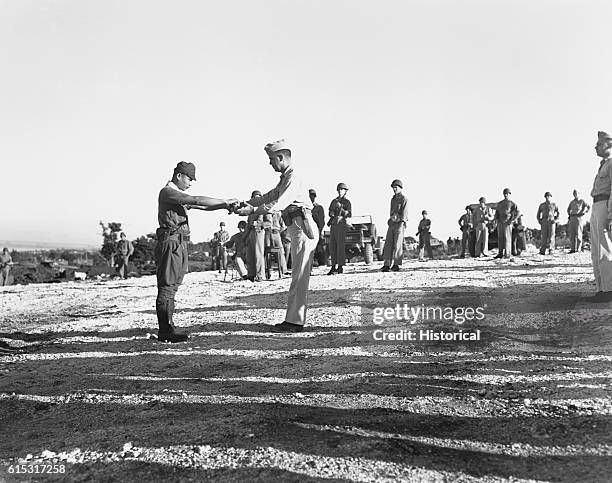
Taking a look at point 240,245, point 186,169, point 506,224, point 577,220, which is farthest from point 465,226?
point 186,169

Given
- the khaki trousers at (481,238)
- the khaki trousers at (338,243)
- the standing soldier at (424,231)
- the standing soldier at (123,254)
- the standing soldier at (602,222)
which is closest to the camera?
the standing soldier at (602,222)

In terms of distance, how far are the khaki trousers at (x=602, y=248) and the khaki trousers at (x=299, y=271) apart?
11.3ft

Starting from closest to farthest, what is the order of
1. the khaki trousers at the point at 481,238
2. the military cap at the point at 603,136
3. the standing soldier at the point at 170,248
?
the standing soldier at the point at 170,248 → the military cap at the point at 603,136 → the khaki trousers at the point at 481,238

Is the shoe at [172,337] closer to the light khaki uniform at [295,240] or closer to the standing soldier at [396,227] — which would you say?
the light khaki uniform at [295,240]

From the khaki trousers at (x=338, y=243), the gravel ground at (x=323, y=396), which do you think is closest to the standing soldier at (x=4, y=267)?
the khaki trousers at (x=338, y=243)

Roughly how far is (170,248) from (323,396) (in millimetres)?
2934

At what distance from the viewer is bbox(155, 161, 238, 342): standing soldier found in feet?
20.8

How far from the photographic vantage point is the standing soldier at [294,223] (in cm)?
665

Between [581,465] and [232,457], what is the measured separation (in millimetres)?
1664

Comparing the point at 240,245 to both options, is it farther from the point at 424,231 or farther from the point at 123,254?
the point at 424,231

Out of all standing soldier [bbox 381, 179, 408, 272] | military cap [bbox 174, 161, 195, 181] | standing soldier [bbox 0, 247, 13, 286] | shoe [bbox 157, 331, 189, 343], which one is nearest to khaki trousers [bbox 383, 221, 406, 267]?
standing soldier [bbox 381, 179, 408, 272]

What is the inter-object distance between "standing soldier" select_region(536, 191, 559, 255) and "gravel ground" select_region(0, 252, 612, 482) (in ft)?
39.0

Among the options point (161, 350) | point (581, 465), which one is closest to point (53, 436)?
point (161, 350)

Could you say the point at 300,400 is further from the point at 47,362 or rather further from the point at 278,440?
the point at 47,362
